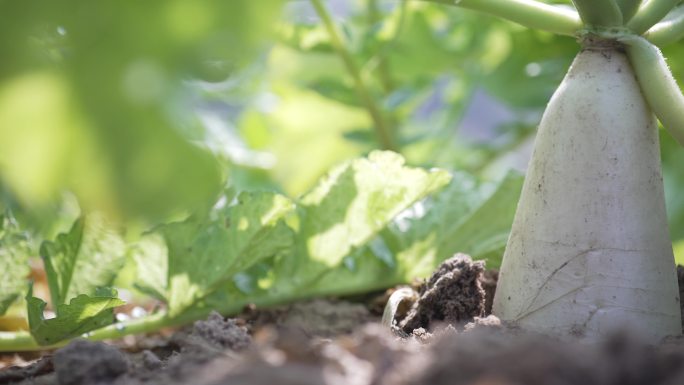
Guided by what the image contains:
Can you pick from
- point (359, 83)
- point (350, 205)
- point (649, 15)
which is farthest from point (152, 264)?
point (649, 15)

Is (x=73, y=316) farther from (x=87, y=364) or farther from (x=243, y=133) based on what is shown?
(x=243, y=133)

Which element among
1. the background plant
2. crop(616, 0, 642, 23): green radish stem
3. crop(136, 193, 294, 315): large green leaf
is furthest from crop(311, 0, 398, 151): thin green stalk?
crop(616, 0, 642, 23): green radish stem

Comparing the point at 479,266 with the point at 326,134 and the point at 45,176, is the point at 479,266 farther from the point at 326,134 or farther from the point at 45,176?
the point at 326,134

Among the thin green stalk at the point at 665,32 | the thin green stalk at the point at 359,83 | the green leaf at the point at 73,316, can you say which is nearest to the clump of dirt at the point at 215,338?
the green leaf at the point at 73,316

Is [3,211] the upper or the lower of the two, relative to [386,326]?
upper

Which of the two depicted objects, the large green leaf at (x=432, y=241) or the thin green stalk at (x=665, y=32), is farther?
the large green leaf at (x=432, y=241)

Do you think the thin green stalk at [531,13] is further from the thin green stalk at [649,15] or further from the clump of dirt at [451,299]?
the clump of dirt at [451,299]

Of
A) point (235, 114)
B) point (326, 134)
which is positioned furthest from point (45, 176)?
point (235, 114)
